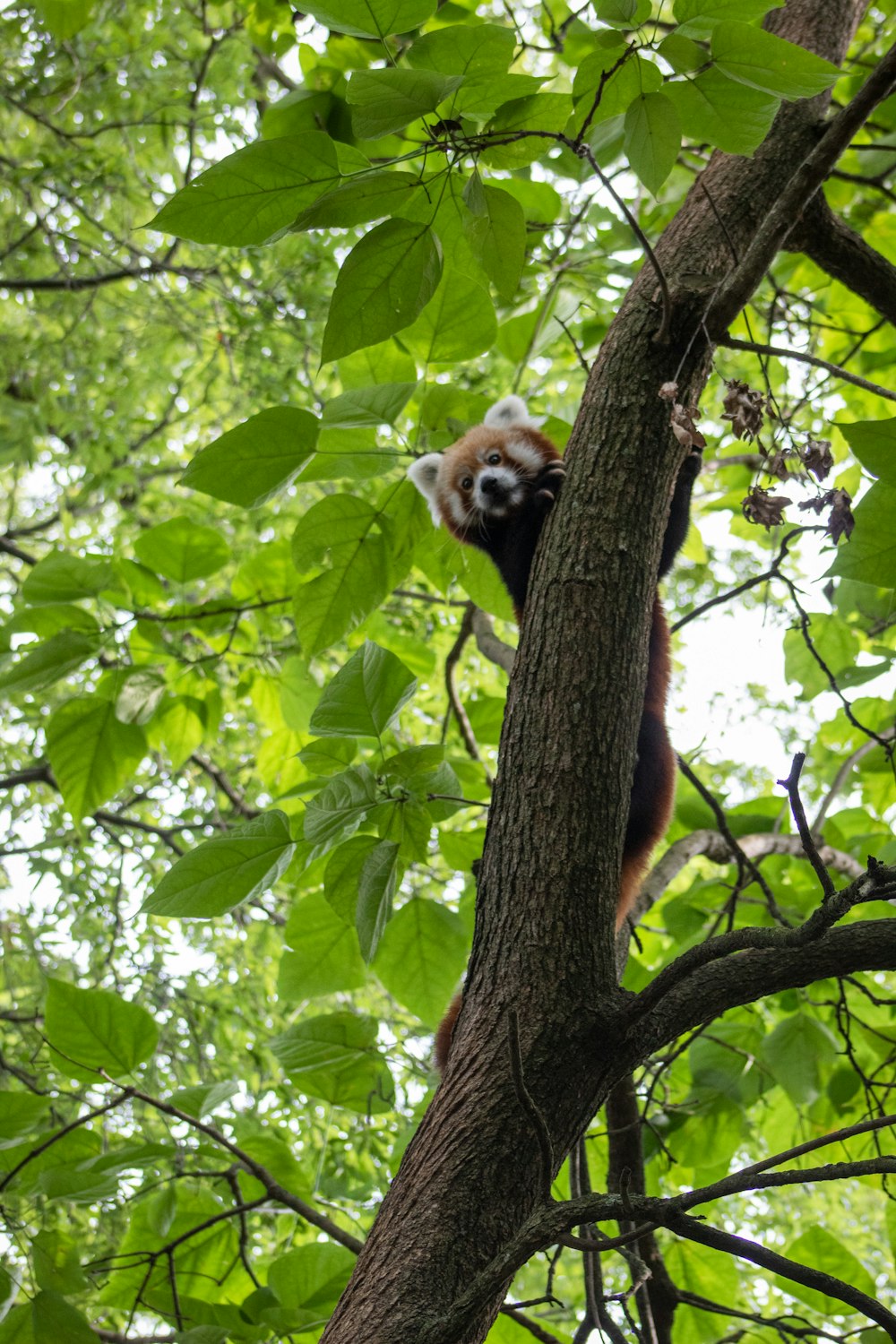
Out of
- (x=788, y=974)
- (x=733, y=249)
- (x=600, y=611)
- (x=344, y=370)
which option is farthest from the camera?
(x=344, y=370)

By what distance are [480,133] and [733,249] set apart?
0.58 meters

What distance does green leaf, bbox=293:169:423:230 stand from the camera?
115 centimetres

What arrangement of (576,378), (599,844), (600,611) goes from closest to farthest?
(599,844)
(600,611)
(576,378)

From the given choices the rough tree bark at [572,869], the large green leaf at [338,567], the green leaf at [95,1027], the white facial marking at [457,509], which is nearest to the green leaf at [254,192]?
the rough tree bark at [572,869]

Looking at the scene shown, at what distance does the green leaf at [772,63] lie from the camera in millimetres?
1164

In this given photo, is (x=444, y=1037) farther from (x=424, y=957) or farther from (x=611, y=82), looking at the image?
(x=611, y=82)

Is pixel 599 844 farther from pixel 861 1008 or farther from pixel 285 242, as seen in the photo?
pixel 285 242

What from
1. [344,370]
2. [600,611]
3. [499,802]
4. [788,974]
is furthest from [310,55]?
[788,974]

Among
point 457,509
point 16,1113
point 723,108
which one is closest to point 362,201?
point 723,108

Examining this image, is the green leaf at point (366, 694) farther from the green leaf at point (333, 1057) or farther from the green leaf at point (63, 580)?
the green leaf at point (63, 580)

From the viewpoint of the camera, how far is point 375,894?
4.91 ft

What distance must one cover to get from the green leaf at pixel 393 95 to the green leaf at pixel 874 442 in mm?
700

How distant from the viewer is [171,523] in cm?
223

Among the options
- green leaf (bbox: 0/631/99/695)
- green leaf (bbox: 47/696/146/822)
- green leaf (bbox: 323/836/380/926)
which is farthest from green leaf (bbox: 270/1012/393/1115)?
green leaf (bbox: 0/631/99/695)
